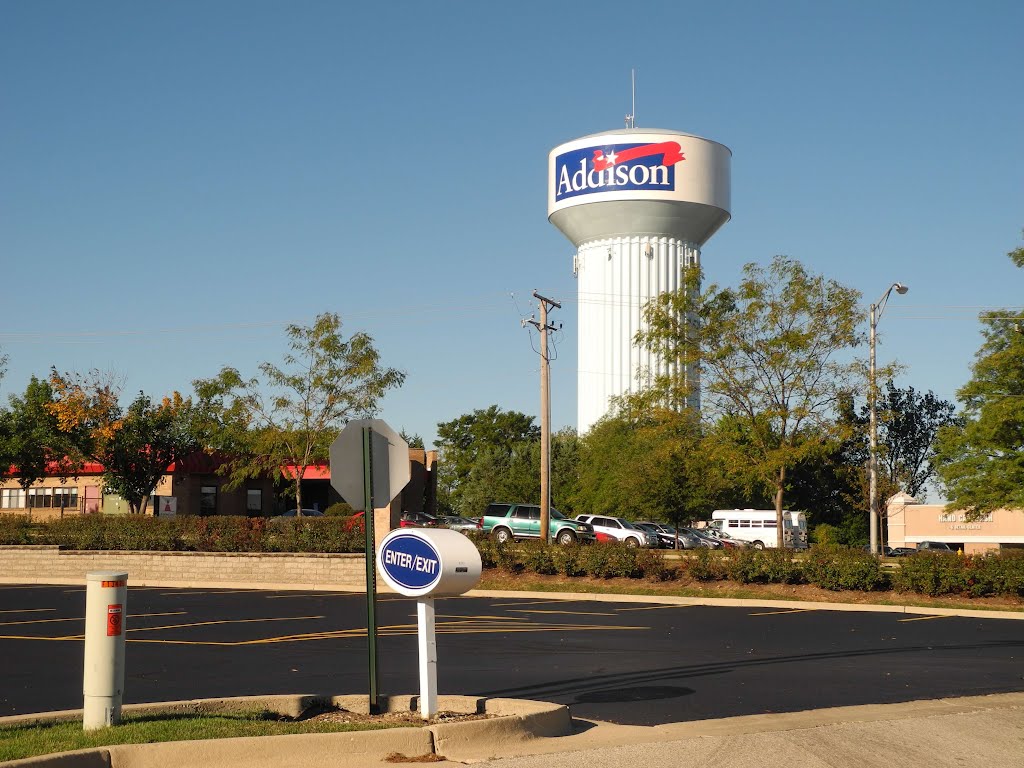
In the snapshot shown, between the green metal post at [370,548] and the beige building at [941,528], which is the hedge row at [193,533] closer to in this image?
the green metal post at [370,548]

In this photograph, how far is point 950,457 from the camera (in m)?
36.8

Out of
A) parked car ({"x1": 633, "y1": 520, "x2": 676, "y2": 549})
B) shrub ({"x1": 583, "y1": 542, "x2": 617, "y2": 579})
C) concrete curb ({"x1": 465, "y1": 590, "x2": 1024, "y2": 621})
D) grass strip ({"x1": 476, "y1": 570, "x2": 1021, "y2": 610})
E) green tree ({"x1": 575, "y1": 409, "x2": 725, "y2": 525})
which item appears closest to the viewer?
concrete curb ({"x1": 465, "y1": 590, "x2": 1024, "y2": 621})

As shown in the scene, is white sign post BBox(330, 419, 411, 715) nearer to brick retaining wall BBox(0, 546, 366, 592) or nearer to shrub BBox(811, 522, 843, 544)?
brick retaining wall BBox(0, 546, 366, 592)

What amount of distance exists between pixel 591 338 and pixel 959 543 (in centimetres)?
2821

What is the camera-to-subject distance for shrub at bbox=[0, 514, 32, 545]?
36.0 metres

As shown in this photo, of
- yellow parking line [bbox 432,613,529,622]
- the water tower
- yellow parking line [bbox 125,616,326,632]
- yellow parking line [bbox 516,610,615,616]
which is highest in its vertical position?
the water tower

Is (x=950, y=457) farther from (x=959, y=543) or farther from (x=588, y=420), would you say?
Result: (x=588, y=420)

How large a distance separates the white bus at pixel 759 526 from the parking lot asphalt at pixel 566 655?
32729mm

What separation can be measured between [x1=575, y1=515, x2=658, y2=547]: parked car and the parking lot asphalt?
64.9 ft

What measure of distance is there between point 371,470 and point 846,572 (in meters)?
19.4

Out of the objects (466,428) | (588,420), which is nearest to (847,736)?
(588,420)

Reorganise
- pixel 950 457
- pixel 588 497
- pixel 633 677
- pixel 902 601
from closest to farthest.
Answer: pixel 633 677 → pixel 902 601 → pixel 950 457 → pixel 588 497

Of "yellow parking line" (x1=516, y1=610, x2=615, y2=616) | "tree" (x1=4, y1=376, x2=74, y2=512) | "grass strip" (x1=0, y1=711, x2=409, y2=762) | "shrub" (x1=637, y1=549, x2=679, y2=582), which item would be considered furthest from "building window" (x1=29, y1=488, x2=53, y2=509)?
"grass strip" (x1=0, y1=711, x2=409, y2=762)

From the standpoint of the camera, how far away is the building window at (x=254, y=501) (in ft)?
197
